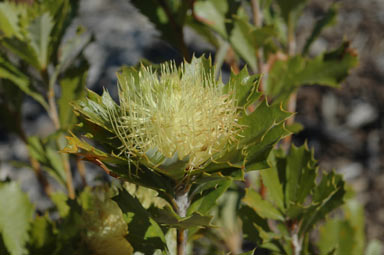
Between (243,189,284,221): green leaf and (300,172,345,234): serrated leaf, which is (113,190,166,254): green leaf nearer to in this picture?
(243,189,284,221): green leaf

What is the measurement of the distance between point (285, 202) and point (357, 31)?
9.15 ft

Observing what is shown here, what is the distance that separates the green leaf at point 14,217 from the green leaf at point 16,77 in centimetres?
29

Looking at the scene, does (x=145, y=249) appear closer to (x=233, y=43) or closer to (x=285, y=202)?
(x=285, y=202)

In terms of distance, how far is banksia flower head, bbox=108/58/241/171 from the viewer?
65 cm

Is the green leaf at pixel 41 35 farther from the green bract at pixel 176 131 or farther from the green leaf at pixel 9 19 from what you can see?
the green bract at pixel 176 131

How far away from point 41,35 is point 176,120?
65 centimetres

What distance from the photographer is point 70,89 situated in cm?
126

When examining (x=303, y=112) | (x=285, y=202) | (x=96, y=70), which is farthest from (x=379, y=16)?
(x=285, y=202)

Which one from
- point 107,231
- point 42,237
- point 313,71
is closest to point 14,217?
point 42,237

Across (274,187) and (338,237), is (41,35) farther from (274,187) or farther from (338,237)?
(338,237)

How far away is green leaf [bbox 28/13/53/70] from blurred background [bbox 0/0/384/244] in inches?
52.0

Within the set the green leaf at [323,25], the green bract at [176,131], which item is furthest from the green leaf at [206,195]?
the green leaf at [323,25]

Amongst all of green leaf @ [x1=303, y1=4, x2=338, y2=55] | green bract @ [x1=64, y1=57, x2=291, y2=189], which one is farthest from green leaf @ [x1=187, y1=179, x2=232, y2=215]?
green leaf @ [x1=303, y1=4, x2=338, y2=55]

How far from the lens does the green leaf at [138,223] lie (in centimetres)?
69
